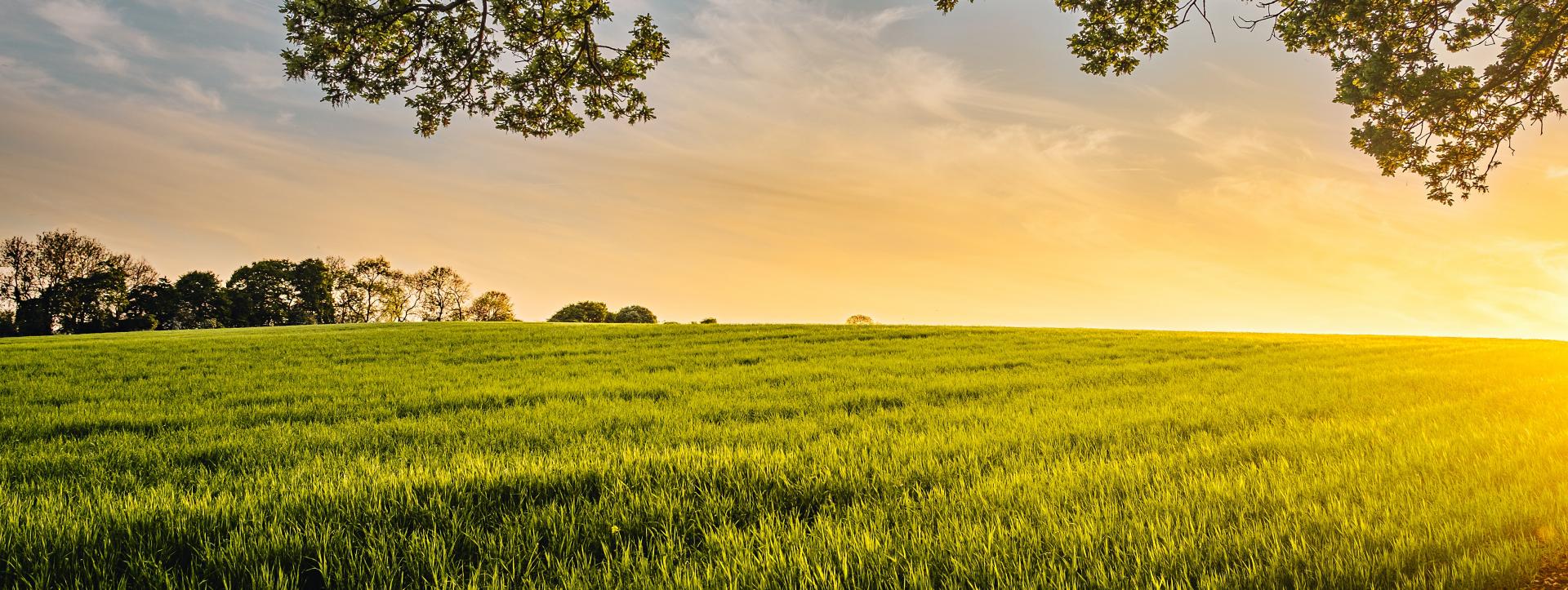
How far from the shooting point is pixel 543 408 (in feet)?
31.5

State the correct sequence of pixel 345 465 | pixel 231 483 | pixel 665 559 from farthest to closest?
pixel 345 465, pixel 231 483, pixel 665 559

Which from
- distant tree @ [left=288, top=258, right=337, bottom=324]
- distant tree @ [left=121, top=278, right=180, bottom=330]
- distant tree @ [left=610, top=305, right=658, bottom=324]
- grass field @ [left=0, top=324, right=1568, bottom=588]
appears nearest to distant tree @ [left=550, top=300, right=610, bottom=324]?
distant tree @ [left=610, top=305, right=658, bottom=324]

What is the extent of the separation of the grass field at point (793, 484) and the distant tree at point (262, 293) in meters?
88.0

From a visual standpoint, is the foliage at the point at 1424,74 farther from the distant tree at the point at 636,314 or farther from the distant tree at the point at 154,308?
the distant tree at the point at 154,308

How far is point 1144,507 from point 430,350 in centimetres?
2172

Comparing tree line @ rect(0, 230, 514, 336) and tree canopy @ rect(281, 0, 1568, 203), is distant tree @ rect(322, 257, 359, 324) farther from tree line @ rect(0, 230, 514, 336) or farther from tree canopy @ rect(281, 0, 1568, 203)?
tree canopy @ rect(281, 0, 1568, 203)

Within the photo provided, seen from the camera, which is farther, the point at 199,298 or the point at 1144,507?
the point at 199,298

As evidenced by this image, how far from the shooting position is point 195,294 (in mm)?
77750

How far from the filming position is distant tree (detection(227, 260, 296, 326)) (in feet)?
267

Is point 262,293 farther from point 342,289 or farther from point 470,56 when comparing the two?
point 470,56

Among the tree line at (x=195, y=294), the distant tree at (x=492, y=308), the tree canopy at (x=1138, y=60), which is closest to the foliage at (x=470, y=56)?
the tree canopy at (x=1138, y=60)

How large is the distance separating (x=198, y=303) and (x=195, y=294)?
3.63ft

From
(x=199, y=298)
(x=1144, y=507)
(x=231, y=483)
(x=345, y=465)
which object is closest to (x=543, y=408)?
(x=345, y=465)

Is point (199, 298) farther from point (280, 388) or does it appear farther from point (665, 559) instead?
point (665, 559)
